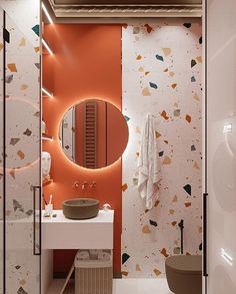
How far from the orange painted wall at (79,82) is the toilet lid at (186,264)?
0.78 meters

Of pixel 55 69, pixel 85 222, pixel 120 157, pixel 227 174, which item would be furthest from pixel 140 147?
pixel 227 174

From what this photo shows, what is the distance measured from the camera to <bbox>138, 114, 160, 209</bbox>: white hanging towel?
11.4 feet

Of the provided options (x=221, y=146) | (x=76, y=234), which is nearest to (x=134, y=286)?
(x=76, y=234)

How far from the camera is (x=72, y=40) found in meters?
3.62

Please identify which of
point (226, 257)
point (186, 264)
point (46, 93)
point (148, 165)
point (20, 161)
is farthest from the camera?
point (148, 165)

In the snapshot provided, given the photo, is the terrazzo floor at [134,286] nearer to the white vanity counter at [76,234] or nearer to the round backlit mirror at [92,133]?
the white vanity counter at [76,234]

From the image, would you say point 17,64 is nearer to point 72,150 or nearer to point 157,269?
point 72,150

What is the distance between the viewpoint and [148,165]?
351cm

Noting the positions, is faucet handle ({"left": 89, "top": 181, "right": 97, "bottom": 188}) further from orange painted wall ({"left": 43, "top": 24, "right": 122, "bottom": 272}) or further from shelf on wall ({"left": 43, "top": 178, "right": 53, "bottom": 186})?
shelf on wall ({"left": 43, "top": 178, "right": 53, "bottom": 186})

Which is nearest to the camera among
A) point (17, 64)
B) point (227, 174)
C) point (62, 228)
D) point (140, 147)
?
point (227, 174)

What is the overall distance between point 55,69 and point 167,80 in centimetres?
125

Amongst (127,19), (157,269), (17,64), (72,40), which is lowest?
(157,269)

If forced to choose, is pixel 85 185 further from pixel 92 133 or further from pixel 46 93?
pixel 46 93

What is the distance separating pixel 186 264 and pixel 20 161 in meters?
1.75
